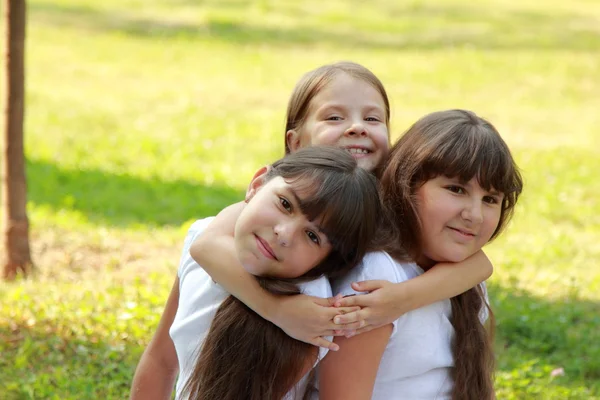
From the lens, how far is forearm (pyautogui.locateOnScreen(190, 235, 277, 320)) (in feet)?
8.45

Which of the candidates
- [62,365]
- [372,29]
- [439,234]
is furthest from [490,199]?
[372,29]

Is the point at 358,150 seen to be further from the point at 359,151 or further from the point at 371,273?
the point at 371,273

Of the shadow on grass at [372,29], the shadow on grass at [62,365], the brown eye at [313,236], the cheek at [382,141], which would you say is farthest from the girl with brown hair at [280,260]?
the shadow on grass at [372,29]

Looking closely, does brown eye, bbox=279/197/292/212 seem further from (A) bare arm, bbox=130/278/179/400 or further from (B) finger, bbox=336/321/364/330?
(A) bare arm, bbox=130/278/179/400

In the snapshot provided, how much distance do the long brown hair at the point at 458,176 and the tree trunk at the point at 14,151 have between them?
332 cm

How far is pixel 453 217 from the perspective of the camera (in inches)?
109

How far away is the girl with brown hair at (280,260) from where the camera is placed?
2.50 meters

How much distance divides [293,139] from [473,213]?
0.90 m

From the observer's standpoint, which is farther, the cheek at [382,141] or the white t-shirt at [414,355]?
the cheek at [382,141]

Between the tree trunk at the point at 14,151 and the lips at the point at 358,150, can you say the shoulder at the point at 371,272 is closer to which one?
the lips at the point at 358,150

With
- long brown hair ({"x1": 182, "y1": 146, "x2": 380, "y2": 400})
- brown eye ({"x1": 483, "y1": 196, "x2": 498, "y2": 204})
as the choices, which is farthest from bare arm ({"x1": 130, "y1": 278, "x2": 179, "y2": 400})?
brown eye ({"x1": 483, "y1": 196, "x2": 498, "y2": 204})

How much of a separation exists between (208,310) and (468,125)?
3.37ft

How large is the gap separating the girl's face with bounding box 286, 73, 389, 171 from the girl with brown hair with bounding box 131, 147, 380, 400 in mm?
485

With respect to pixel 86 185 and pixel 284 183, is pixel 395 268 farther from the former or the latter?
pixel 86 185
